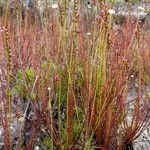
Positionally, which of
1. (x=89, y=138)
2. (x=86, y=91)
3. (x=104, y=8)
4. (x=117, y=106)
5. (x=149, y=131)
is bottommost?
(x=149, y=131)

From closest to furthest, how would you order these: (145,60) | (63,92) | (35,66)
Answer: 1. (35,66)
2. (63,92)
3. (145,60)

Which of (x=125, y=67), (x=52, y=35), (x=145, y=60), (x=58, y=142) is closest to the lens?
(x=58, y=142)

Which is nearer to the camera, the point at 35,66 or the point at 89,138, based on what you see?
the point at 89,138

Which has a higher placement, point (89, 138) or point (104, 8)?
point (104, 8)

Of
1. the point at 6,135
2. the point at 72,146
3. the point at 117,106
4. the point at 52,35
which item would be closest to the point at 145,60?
the point at 52,35

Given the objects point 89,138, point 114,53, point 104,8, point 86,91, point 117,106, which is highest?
point 104,8

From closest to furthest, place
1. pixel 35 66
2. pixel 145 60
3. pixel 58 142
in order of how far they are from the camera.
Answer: pixel 58 142 < pixel 35 66 < pixel 145 60

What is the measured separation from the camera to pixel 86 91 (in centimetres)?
174

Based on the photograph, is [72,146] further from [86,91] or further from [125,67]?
[125,67]

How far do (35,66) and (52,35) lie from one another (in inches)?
28.5

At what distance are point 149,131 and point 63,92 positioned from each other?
0.67m

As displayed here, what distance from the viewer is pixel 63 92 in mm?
2258

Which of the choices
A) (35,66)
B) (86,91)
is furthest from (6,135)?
(35,66)

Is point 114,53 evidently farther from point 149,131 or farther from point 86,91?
point 149,131
